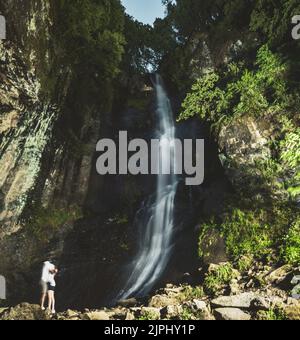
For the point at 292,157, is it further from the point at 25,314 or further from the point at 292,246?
the point at 25,314

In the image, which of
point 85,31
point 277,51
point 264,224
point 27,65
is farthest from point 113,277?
point 277,51

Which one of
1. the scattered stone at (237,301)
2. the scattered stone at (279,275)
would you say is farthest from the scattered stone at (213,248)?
the scattered stone at (237,301)

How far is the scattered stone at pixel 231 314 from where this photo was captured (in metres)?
8.16

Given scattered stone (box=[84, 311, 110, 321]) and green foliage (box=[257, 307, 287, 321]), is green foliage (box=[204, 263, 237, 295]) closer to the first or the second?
green foliage (box=[257, 307, 287, 321])

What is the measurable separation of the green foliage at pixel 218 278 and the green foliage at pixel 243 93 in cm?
598

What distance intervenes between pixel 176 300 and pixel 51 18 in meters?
10.8

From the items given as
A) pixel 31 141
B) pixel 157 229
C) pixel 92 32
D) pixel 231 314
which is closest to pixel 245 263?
pixel 231 314

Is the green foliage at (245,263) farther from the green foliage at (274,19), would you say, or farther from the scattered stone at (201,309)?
the green foliage at (274,19)

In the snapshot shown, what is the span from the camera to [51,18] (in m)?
14.0

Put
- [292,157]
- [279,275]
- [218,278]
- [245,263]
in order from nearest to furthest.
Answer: [279,275], [218,278], [245,263], [292,157]

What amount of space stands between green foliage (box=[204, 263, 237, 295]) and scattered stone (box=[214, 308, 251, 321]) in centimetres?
188

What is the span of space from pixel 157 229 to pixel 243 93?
253 inches

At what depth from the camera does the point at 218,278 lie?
1108 centimetres
